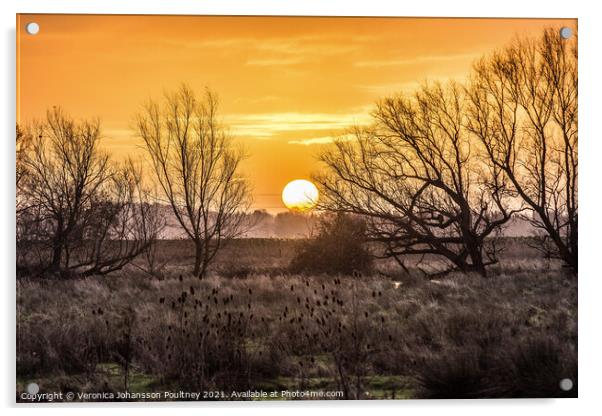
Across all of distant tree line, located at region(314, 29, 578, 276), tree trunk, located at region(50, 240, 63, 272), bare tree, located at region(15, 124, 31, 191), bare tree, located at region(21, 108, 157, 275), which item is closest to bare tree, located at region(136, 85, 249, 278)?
bare tree, located at region(21, 108, 157, 275)

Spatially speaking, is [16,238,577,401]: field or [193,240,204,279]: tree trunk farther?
[193,240,204,279]: tree trunk

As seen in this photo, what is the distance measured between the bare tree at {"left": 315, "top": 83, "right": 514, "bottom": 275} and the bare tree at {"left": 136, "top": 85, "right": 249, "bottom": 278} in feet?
3.08

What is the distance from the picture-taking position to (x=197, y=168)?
28.4 ft

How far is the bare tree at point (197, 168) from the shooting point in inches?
328

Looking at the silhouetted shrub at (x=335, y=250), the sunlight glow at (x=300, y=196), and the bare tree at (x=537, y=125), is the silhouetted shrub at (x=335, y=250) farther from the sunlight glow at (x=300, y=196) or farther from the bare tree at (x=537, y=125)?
the bare tree at (x=537, y=125)

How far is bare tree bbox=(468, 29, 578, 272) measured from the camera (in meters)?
8.25

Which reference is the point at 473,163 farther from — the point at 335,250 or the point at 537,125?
the point at 335,250

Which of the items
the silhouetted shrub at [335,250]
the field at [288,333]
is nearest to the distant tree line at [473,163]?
the silhouetted shrub at [335,250]

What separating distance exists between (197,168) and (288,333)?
190 centimetres

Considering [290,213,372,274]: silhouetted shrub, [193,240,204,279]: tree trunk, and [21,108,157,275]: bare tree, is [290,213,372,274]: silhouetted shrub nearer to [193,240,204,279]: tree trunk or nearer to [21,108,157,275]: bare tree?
[193,240,204,279]: tree trunk
